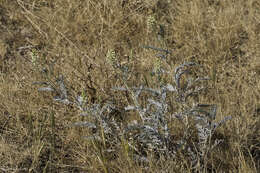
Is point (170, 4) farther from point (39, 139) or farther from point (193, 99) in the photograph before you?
point (39, 139)

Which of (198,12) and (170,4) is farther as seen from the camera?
(170,4)

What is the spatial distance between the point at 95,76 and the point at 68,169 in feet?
2.43

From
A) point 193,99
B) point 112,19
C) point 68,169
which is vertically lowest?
point 68,169

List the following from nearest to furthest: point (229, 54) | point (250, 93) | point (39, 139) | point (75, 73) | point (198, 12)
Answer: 1. point (39, 139)
2. point (250, 93)
3. point (75, 73)
4. point (229, 54)
5. point (198, 12)

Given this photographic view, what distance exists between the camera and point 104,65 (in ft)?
8.45

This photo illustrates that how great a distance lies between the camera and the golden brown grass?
6.77 ft

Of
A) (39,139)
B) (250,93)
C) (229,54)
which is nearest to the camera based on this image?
(39,139)

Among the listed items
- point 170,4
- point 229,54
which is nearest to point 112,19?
point 170,4

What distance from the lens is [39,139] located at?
81.5 inches

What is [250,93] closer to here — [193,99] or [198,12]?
[193,99]

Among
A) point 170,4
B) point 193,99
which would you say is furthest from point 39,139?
point 170,4

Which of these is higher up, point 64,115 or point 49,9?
point 49,9

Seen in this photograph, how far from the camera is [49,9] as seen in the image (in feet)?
11.2

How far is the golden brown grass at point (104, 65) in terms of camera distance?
2.06 m
